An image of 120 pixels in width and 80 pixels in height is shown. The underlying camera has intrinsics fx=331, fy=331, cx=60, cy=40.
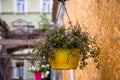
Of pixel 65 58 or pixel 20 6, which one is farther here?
pixel 20 6

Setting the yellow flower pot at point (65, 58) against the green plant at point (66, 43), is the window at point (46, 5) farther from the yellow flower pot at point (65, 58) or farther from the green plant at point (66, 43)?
the yellow flower pot at point (65, 58)

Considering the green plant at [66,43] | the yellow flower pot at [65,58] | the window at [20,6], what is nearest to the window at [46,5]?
the window at [20,6]

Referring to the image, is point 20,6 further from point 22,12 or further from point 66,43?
point 66,43

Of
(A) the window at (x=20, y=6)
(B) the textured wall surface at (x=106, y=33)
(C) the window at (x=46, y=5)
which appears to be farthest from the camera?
(A) the window at (x=20, y=6)

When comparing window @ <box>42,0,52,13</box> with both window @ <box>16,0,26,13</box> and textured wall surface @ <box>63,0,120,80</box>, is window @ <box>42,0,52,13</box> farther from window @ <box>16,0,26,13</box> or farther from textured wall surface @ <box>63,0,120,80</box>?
textured wall surface @ <box>63,0,120,80</box>

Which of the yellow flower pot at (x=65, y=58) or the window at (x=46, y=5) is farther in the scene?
the window at (x=46, y=5)

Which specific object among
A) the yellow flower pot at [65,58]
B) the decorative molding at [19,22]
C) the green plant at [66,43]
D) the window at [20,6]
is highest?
the window at [20,6]

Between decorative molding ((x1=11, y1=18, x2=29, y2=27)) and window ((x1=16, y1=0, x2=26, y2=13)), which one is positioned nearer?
decorative molding ((x1=11, y1=18, x2=29, y2=27))

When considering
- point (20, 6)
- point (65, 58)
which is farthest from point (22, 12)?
point (65, 58)

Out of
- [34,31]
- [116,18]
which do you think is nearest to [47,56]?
[116,18]

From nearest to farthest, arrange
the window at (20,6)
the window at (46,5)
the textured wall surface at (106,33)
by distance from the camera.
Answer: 1. the textured wall surface at (106,33)
2. the window at (46,5)
3. the window at (20,6)

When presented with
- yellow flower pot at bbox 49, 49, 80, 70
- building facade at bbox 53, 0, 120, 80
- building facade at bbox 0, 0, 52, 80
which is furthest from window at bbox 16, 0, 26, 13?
yellow flower pot at bbox 49, 49, 80, 70

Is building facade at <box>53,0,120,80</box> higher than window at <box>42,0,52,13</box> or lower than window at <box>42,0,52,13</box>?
lower

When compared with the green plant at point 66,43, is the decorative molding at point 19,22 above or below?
below
